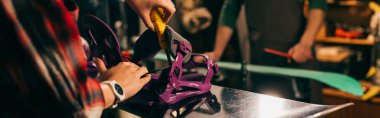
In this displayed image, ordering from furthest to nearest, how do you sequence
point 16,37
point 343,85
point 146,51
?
point 343,85
point 146,51
point 16,37

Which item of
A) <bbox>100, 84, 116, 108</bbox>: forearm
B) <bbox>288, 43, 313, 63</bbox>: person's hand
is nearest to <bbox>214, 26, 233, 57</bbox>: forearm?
<bbox>288, 43, 313, 63</bbox>: person's hand

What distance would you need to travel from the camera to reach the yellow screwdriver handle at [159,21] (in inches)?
39.1

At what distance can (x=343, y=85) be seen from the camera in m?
1.42

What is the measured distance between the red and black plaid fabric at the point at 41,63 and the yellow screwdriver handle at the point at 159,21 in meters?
0.29

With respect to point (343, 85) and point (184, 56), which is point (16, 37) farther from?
point (343, 85)

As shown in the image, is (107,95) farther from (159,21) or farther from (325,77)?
(325,77)

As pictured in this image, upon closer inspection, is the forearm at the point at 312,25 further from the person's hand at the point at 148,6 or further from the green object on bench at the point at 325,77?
the person's hand at the point at 148,6

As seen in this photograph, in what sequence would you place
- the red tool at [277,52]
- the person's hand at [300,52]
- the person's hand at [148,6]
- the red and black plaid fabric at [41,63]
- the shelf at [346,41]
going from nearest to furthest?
the red and black plaid fabric at [41,63], the person's hand at [148,6], the person's hand at [300,52], the red tool at [277,52], the shelf at [346,41]

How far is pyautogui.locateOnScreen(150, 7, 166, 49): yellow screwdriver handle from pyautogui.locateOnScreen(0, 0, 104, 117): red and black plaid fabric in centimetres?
29

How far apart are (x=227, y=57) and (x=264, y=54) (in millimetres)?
585

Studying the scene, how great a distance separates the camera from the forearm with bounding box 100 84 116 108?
2.67 feet

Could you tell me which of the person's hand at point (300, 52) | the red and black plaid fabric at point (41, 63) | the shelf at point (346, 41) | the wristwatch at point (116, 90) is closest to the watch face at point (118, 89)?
the wristwatch at point (116, 90)

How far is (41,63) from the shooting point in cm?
70

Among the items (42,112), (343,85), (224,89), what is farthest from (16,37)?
(343,85)
